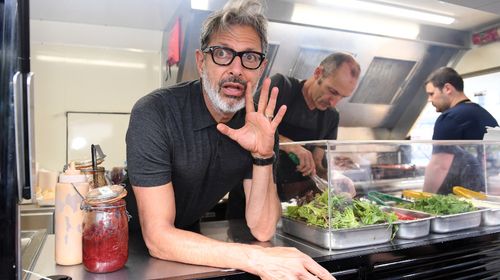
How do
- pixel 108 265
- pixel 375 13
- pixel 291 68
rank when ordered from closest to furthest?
pixel 108 265
pixel 375 13
pixel 291 68

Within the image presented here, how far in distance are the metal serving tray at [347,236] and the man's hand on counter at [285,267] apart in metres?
0.18

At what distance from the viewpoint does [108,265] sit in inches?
37.1

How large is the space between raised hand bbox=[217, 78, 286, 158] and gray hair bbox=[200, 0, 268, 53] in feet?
0.67

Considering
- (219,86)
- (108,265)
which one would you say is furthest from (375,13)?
(108,265)

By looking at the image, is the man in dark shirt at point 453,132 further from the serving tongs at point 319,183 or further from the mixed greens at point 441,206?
the serving tongs at point 319,183

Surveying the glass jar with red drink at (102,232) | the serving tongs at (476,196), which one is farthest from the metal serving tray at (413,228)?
the glass jar with red drink at (102,232)

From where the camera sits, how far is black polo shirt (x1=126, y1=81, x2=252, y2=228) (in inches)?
44.3

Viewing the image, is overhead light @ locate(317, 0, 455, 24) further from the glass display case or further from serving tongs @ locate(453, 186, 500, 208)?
serving tongs @ locate(453, 186, 500, 208)

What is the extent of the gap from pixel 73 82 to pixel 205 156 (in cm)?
291

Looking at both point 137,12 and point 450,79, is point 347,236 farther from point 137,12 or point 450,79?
point 137,12

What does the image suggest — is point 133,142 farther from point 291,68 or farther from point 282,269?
point 291,68

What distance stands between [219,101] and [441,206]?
3.28ft

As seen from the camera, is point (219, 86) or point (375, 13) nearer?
point (219, 86)

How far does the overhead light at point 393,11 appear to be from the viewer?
105 inches
